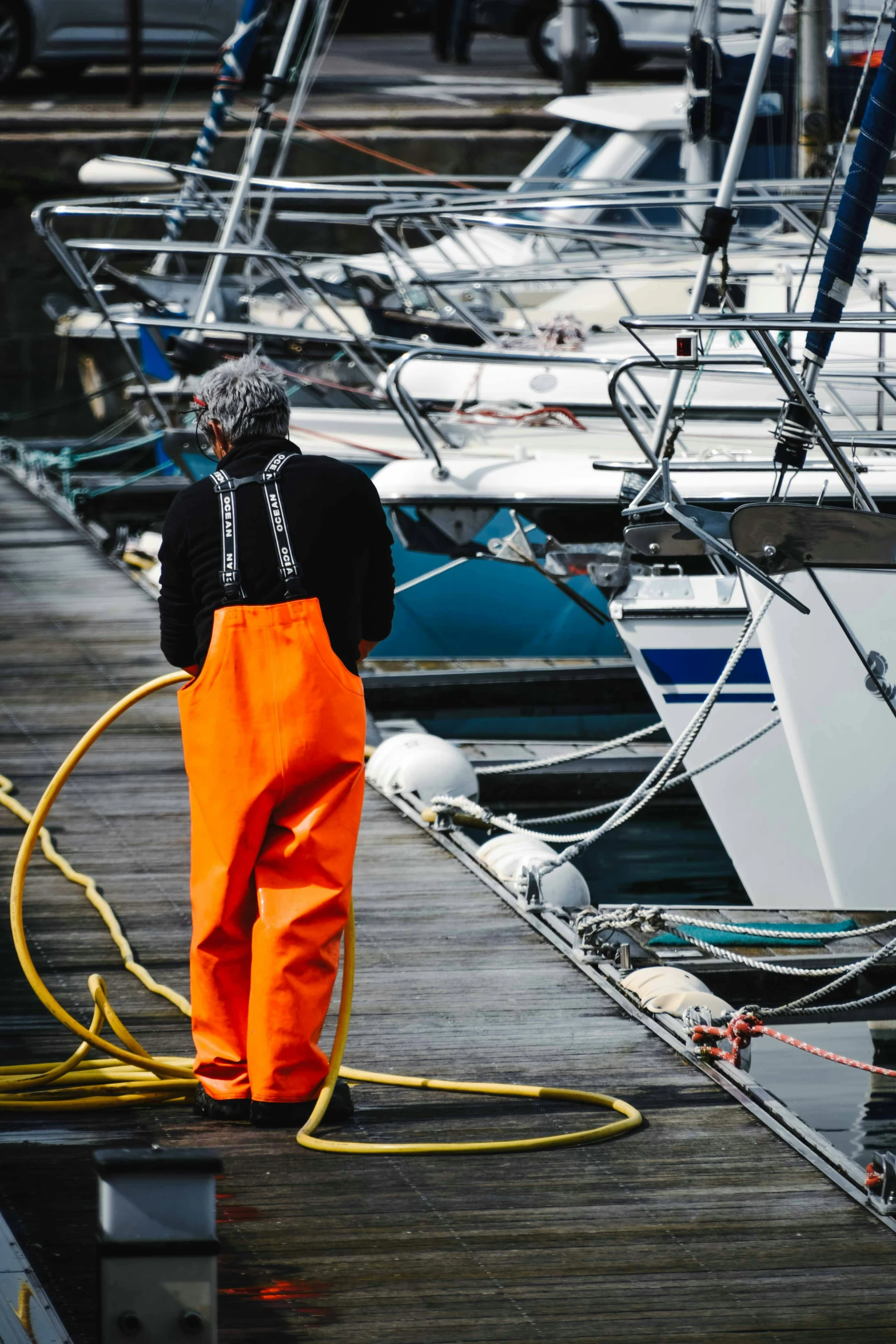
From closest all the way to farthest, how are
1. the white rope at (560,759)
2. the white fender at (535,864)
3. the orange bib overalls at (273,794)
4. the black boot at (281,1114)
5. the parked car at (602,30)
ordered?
the orange bib overalls at (273,794), the black boot at (281,1114), the white fender at (535,864), the white rope at (560,759), the parked car at (602,30)

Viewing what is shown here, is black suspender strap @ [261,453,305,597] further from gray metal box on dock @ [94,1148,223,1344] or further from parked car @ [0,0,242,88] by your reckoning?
parked car @ [0,0,242,88]

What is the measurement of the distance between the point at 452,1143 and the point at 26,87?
20.7 metres

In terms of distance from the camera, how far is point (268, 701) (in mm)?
3559

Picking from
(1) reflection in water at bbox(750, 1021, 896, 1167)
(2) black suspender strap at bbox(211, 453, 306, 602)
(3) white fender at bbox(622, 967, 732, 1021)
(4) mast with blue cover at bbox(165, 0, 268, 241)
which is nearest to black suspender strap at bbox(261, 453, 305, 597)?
(2) black suspender strap at bbox(211, 453, 306, 602)

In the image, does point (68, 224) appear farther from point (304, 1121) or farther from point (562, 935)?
point (304, 1121)

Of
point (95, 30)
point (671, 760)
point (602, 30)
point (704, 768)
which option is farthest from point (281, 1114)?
point (95, 30)

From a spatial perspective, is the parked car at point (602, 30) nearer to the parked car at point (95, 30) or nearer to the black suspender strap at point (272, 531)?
the parked car at point (95, 30)

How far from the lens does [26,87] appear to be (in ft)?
72.8

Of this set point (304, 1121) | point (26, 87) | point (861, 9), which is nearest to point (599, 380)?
point (861, 9)

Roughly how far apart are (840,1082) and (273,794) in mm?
3664

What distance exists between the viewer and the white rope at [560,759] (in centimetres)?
735

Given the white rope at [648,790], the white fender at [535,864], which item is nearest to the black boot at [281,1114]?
the white rope at [648,790]

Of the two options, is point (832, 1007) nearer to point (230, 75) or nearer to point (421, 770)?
point (421, 770)

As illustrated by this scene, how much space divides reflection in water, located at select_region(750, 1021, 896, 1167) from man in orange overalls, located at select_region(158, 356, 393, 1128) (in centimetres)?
278
